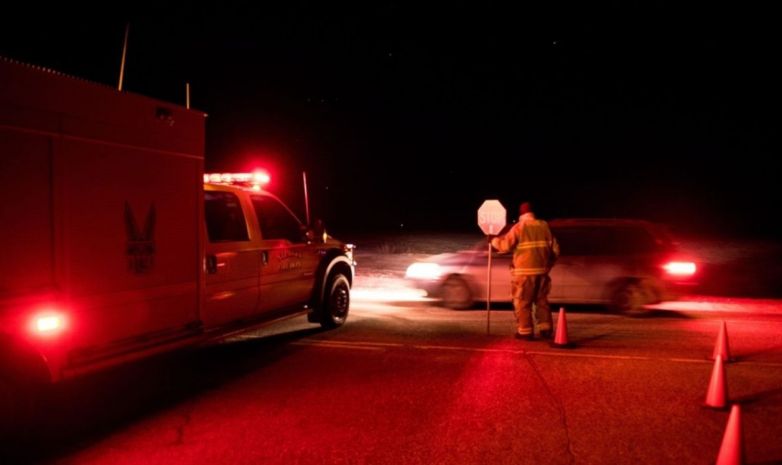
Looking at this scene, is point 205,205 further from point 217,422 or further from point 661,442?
point 661,442

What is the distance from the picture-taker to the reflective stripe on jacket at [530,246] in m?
8.55

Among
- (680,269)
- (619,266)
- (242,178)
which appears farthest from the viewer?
(619,266)

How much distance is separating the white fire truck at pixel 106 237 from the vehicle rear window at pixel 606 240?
558 cm

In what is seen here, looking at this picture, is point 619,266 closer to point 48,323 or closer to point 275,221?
point 275,221

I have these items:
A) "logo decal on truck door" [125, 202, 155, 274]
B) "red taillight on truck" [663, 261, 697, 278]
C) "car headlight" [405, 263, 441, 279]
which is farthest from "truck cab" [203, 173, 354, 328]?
"red taillight on truck" [663, 261, 697, 278]

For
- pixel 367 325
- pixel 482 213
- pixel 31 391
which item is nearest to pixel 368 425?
pixel 31 391

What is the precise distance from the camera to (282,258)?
26.8 ft

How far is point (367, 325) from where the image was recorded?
9.91 meters

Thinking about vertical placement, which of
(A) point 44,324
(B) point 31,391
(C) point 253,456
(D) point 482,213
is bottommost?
(C) point 253,456

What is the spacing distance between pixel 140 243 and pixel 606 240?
7.83 metres

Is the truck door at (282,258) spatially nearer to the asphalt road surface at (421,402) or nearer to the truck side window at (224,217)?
the truck side window at (224,217)

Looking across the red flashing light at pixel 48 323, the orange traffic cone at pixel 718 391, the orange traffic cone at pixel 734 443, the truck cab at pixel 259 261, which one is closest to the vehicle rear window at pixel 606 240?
the truck cab at pixel 259 261

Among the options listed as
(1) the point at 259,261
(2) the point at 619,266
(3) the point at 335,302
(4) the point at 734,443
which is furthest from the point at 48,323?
(2) the point at 619,266

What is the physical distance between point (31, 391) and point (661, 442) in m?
4.61
